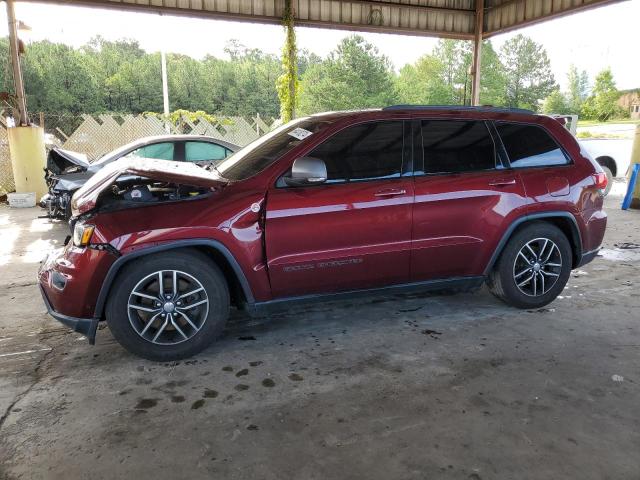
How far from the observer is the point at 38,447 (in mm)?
2359

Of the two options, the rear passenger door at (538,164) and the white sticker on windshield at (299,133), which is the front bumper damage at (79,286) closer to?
the white sticker on windshield at (299,133)

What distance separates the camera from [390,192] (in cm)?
352

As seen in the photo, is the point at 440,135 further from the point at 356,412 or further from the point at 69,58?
the point at 69,58

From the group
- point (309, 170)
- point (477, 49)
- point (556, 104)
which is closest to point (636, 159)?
point (477, 49)

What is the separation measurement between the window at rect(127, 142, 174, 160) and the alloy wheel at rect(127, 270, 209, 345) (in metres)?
4.94

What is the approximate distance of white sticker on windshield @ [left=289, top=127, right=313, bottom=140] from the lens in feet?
11.6

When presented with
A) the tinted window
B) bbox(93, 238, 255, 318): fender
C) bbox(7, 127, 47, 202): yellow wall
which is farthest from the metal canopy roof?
bbox(93, 238, 255, 318): fender

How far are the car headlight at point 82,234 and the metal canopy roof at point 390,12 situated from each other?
8.59 m

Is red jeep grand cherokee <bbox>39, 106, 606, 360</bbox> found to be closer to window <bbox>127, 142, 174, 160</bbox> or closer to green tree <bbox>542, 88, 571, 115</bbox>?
window <bbox>127, 142, 174, 160</bbox>

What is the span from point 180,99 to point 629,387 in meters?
63.7

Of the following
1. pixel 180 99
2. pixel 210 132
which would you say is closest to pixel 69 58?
pixel 180 99

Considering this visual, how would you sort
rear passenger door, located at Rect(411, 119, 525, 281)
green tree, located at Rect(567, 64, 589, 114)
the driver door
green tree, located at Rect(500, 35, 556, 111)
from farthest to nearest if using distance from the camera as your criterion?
1. green tree, located at Rect(500, 35, 556, 111)
2. green tree, located at Rect(567, 64, 589, 114)
3. rear passenger door, located at Rect(411, 119, 525, 281)
4. the driver door

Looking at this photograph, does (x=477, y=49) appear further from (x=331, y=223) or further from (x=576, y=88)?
(x=576, y=88)

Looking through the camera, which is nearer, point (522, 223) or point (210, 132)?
point (522, 223)
